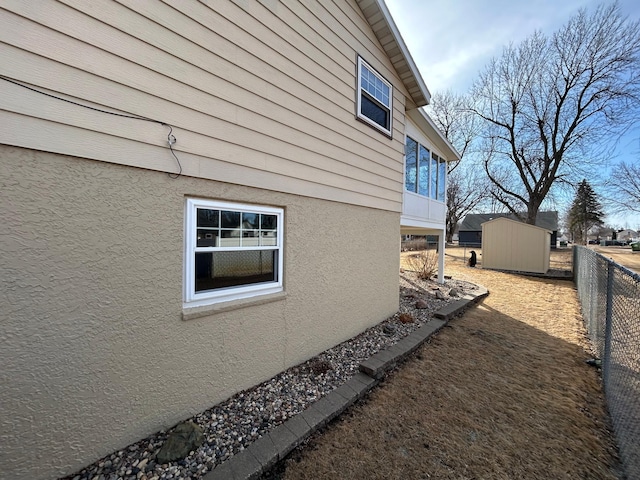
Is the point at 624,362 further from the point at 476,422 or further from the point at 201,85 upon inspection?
the point at 201,85

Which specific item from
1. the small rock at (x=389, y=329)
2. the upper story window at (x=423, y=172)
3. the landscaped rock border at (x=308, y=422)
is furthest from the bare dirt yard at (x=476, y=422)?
the upper story window at (x=423, y=172)

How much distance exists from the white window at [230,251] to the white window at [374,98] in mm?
2703

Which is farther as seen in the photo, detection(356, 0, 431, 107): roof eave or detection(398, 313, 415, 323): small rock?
detection(398, 313, 415, 323): small rock

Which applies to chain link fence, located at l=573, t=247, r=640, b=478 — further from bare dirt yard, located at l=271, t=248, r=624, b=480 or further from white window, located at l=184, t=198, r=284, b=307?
white window, located at l=184, t=198, r=284, b=307

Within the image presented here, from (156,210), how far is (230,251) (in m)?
0.83

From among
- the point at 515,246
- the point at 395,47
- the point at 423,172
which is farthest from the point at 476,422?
the point at 515,246

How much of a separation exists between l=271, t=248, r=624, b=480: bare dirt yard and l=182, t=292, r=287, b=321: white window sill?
4.63 feet

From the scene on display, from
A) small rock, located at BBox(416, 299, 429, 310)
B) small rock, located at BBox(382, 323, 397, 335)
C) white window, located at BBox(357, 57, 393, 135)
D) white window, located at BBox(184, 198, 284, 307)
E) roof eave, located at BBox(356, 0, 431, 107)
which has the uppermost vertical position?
roof eave, located at BBox(356, 0, 431, 107)

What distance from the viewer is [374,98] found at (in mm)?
4828

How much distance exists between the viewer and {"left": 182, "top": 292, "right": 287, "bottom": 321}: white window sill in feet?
7.79

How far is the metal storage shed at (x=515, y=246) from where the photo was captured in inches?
492

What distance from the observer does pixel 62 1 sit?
172 centimetres

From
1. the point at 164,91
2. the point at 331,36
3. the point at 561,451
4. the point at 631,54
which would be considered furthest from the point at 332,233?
the point at 631,54

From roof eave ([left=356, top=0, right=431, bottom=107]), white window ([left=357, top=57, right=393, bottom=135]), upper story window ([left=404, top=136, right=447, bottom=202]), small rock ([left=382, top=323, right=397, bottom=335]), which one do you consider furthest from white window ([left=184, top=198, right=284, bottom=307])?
upper story window ([left=404, top=136, right=447, bottom=202])
